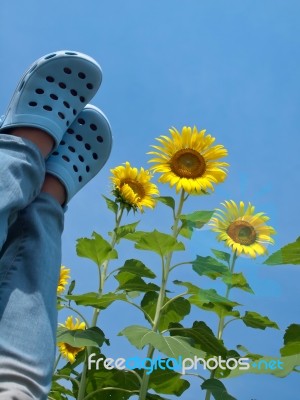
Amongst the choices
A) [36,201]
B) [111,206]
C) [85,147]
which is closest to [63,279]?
[111,206]

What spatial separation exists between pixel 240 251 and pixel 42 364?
1.75 meters

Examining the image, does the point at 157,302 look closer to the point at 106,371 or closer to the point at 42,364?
the point at 106,371

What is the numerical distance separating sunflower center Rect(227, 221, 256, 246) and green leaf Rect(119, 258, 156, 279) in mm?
701

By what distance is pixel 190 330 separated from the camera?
209 centimetres

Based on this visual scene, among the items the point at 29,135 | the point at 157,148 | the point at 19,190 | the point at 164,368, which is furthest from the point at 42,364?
the point at 157,148

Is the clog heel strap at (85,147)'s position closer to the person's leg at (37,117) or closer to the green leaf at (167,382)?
the person's leg at (37,117)

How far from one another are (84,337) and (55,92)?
89cm

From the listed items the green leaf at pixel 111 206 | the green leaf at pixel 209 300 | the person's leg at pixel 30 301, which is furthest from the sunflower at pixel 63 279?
the person's leg at pixel 30 301

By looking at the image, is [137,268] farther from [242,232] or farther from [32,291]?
[32,291]

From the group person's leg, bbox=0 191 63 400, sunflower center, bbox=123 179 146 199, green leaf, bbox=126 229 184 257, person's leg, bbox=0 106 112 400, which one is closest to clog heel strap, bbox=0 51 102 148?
person's leg, bbox=0 106 112 400

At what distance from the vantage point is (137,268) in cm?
221

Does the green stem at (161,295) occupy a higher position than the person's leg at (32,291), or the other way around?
the green stem at (161,295)

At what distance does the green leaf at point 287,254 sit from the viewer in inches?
66.6

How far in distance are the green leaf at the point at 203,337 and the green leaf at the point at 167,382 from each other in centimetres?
13
